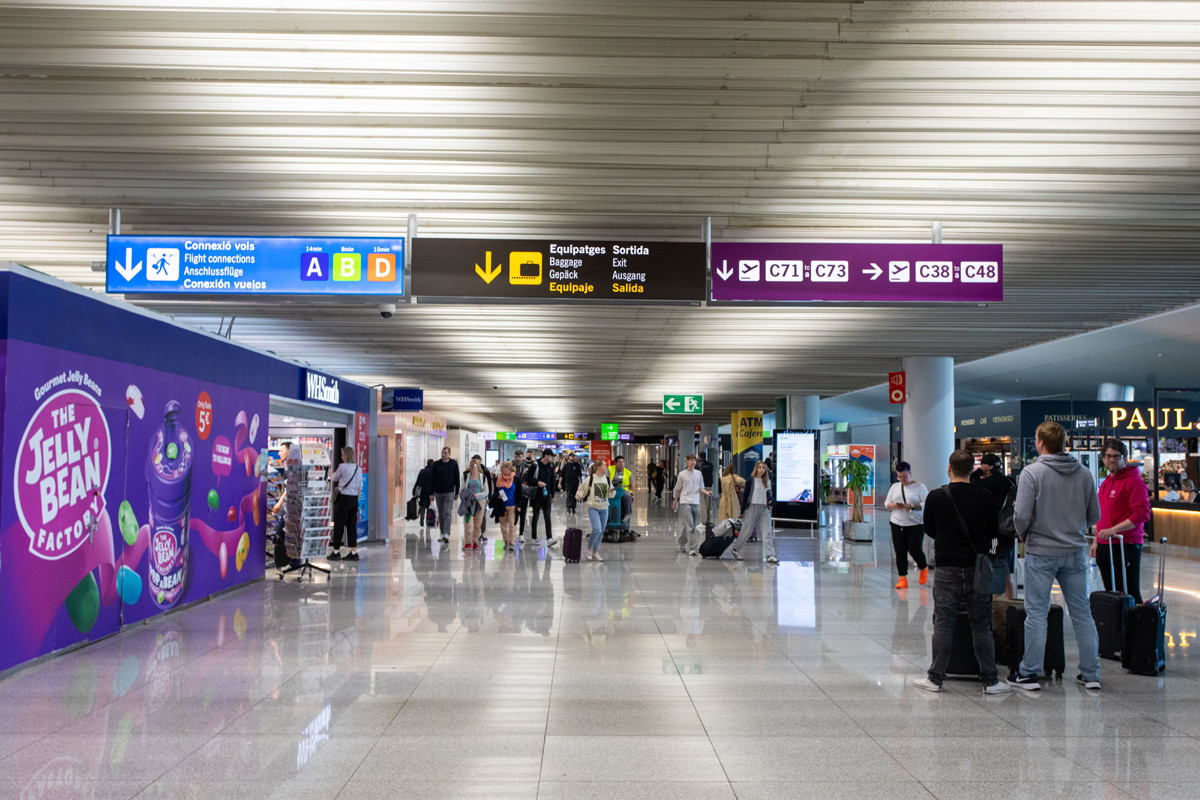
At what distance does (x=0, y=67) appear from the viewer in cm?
534

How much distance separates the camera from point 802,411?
2714cm

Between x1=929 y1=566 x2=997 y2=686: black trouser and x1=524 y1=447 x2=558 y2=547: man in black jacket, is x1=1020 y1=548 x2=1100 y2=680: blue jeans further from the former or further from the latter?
x1=524 y1=447 x2=558 y2=547: man in black jacket

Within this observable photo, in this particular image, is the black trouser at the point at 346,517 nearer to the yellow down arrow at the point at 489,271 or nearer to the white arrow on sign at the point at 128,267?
the white arrow on sign at the point at 128,267

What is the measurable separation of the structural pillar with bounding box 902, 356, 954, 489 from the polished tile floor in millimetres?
7014

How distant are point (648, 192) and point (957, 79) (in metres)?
2.76

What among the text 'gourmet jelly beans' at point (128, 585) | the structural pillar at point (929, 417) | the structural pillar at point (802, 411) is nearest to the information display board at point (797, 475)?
the structural pillar at point (929, 417)

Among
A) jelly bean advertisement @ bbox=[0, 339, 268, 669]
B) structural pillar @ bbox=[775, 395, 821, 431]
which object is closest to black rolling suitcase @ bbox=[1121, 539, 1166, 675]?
jelly bean advertisement @ bbox=[0, 339, 268, 669]

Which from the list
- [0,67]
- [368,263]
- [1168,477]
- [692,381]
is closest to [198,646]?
[368,263]

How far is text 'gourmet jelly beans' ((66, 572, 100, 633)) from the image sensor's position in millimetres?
7309

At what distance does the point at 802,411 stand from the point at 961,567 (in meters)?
21.4

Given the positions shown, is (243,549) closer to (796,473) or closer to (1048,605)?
(1048,605)

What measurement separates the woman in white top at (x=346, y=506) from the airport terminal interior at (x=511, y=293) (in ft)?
3.01

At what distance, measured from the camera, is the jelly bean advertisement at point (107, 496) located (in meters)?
6.64

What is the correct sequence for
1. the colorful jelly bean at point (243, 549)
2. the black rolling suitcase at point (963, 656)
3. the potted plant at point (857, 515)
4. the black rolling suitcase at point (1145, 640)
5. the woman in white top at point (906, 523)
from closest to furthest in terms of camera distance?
the black rolling suitcase at point (963, 656) → the black rolling suitcase at point (1145, 640) → the colorful jelly bean at point (243, 549) → the woman in white top at point (906, 523) → the potted plant at point (857, 515)
